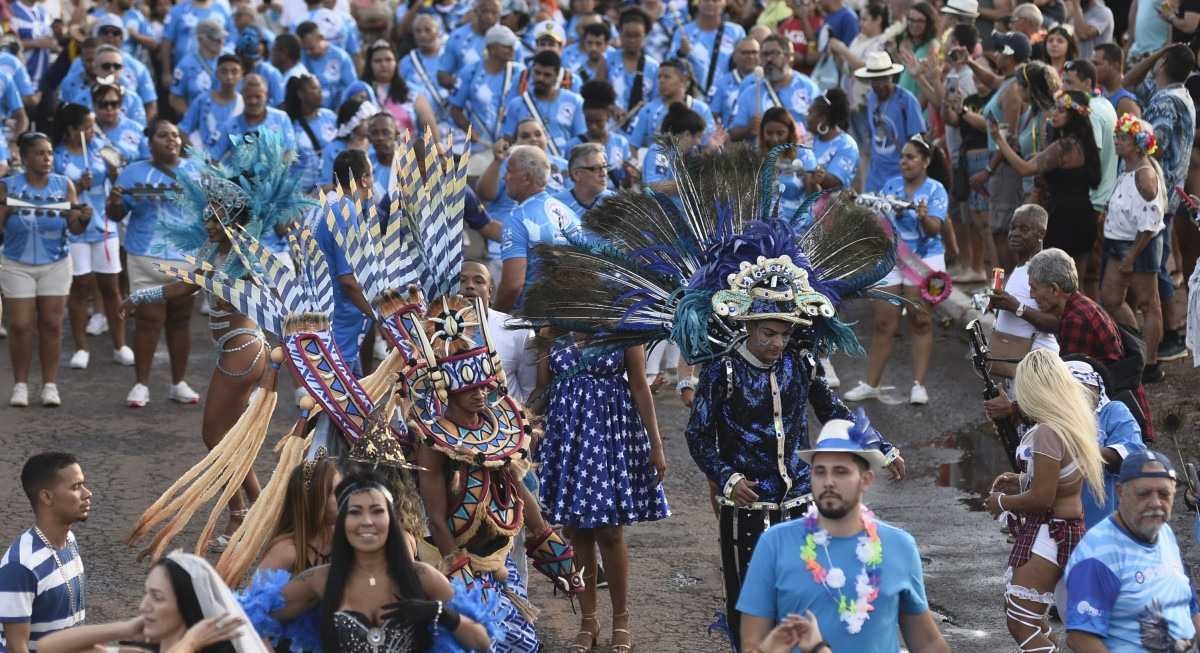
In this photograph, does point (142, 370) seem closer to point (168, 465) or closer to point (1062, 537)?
point (168, 465)

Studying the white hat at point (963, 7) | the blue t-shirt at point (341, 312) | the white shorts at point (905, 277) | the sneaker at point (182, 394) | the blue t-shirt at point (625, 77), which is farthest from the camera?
the blue t-shirt at point (625, 77)

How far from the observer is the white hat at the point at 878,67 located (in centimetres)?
1440

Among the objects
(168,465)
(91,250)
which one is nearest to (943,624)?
(168,465)

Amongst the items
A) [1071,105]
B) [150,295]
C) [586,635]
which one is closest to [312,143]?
[150,295]

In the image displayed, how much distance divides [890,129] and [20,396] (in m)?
6.96

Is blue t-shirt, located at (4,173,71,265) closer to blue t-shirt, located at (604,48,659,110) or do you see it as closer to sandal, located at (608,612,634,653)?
blue t-shirt, located at (604,48,659,110)

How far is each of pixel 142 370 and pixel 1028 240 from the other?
6.29 meters

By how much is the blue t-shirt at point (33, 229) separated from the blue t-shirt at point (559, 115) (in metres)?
3.81

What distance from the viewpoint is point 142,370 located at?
500 inches

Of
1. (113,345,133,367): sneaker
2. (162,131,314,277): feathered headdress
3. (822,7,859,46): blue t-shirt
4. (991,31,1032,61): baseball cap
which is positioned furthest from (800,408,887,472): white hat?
(822,7,859,46): blue t-shirt

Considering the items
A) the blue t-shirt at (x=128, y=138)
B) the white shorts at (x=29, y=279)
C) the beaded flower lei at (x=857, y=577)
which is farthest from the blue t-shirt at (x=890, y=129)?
the beaded flower lei at (x=857, y=577)

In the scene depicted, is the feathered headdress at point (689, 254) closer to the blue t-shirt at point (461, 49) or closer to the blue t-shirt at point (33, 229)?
the blue t-shirt at point (33, 229)

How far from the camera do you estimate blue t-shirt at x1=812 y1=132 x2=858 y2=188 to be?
43.8ft

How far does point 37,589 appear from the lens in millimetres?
6434
